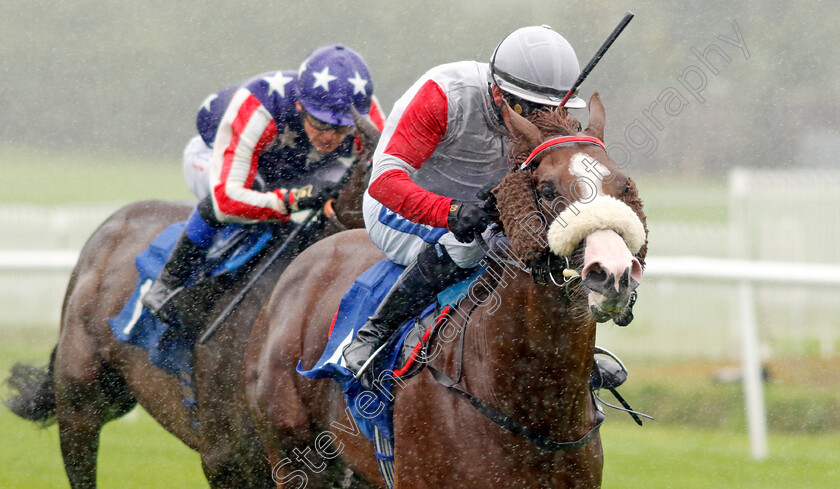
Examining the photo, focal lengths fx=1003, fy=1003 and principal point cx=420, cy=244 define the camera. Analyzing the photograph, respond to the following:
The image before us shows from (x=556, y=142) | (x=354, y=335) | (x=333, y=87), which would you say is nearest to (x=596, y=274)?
(x=556, y=142)

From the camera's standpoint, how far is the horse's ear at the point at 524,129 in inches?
96.5

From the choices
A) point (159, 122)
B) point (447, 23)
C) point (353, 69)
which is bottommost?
point (159, 122)

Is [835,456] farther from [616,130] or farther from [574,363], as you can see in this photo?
[616,130]

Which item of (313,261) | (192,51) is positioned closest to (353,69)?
(313,261)

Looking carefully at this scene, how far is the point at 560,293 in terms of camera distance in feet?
8.20

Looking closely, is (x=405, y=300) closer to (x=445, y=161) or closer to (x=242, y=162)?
(x=445, y=161)

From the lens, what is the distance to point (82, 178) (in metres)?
24.4

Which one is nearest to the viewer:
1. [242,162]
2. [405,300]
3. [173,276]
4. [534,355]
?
[534,355]

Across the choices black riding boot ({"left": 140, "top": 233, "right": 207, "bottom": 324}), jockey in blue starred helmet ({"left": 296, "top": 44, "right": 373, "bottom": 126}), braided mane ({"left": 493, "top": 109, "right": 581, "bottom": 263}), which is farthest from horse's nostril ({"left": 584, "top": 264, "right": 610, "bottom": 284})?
black riding boot ({"left": 140, "top": 233, "right": 207, "bottom": 324})

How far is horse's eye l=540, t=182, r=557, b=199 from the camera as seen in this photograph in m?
2.33

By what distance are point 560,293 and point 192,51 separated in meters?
23.3

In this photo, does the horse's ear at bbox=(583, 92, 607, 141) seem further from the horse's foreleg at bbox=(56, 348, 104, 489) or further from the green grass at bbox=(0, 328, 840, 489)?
the green grass at bbox=(0, 328, 840, 489)

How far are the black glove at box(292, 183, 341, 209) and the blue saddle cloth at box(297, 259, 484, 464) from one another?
32.3 inches

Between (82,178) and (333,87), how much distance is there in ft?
71.5
